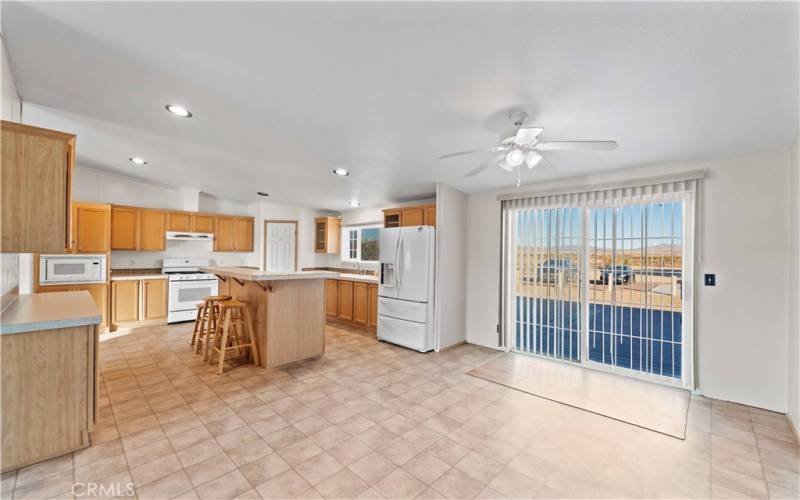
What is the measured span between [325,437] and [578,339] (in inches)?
125

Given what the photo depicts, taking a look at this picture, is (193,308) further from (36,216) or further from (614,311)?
(614,311)

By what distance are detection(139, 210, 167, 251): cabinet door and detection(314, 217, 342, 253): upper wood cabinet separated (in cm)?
282

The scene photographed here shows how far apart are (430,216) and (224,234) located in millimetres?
4284

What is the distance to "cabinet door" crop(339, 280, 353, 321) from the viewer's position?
5.91 m

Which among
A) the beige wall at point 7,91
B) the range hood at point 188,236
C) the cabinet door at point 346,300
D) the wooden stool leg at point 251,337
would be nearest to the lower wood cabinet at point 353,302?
the cabinet door at point 346,300

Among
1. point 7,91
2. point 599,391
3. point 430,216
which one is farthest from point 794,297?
point 7,91

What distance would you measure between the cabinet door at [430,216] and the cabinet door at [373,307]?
1.44 m

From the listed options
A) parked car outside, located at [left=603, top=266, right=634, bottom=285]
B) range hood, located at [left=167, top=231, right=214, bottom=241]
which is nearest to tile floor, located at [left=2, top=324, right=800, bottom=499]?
parked car outside, located at [left=603, top=266, right=634, bottom=285]

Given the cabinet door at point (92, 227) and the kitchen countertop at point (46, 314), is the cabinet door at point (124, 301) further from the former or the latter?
the kitchen countertop at point (46, 314)

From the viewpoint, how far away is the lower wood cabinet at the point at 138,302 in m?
5.12

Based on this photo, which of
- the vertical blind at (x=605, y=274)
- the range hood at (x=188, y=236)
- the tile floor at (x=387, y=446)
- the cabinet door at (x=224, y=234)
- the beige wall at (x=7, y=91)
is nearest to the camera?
the tile floor at (x=387, y=446)

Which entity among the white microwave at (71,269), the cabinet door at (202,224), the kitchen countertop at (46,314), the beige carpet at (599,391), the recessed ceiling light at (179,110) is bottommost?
the beige carpet at (599,391)

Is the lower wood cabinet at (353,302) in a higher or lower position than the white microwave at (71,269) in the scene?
lower

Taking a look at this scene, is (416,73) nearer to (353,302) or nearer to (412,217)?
(412,217)
